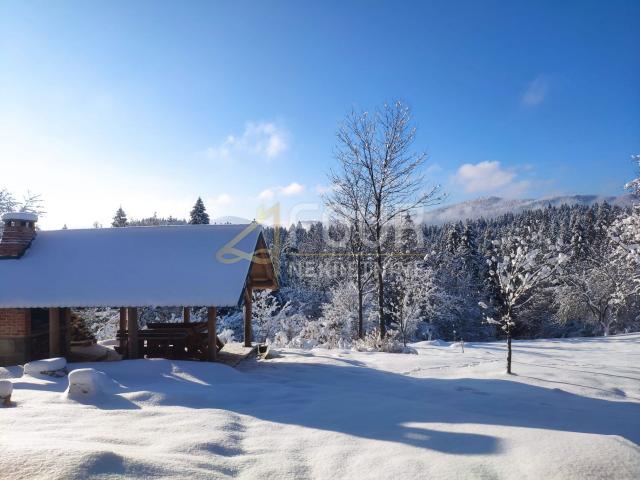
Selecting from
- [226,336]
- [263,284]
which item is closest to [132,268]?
[263,284]

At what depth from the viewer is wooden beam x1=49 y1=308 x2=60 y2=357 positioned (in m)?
10.5

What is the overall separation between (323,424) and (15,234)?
37.6 ft

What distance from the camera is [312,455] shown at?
4.58m

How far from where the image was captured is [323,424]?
5.79 metres

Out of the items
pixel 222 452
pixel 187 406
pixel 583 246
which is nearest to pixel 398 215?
pixel 187 406

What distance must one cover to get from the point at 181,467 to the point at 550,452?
387 cm

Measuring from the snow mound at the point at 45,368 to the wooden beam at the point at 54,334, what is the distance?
5.63 feet

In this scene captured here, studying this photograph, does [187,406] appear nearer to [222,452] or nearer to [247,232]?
[222,452]

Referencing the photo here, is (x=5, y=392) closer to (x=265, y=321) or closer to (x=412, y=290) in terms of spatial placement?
(x=265, y=321)

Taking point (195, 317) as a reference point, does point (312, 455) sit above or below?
above

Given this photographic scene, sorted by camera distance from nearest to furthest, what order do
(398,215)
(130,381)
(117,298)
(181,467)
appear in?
(181,467) < (130,381) < (117,298) < (398,215)

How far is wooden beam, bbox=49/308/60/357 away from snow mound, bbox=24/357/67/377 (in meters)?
1.72

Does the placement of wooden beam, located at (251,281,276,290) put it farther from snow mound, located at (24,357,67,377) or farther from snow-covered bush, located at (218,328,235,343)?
snow-covered bush, located at (218,328,235,343)

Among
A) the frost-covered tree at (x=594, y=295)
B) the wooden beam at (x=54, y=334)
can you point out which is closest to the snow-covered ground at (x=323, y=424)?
the wooden beam at (x=54, y=334)
